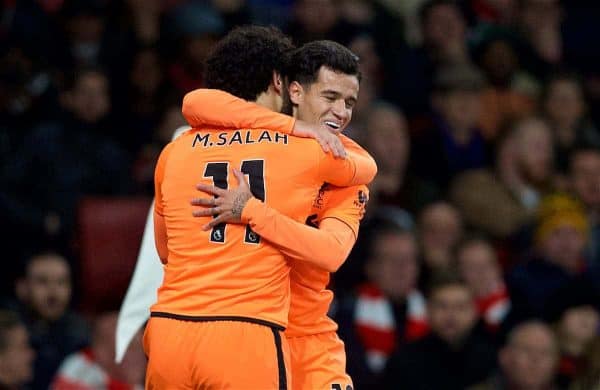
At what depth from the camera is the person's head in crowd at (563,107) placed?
1023cm

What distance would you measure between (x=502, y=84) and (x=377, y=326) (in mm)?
2822

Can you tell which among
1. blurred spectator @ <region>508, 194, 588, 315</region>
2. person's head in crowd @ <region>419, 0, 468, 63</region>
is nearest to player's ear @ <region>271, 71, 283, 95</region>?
blurred spectator @ <region>508, 194, 588, 315</region>

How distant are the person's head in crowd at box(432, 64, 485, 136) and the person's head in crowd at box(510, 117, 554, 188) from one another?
1.09 feet

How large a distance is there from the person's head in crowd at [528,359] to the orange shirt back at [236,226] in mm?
3403

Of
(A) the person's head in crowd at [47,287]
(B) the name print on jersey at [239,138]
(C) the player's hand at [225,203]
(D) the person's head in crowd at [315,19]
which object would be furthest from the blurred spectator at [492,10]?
(C) the player's hand at [225,203]

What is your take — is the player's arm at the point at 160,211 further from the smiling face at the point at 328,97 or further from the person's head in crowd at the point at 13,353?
the person's head in crowd at the point at 13,353

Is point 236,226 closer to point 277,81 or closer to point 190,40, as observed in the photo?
point 277,81

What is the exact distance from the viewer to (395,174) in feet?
29.9

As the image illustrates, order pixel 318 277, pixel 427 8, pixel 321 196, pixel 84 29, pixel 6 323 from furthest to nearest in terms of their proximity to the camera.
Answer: pixel 427 8, pixel 84 29, pixel 6 323, pixel 318 277, pixel 321 196

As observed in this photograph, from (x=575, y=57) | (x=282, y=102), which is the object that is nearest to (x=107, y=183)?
(x=282, y=102)

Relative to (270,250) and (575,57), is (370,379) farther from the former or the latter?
(575,57)

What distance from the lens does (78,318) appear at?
794 cm

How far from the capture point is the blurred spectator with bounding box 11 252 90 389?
777cm

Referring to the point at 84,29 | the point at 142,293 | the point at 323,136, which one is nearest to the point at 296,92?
the point at 323,136
